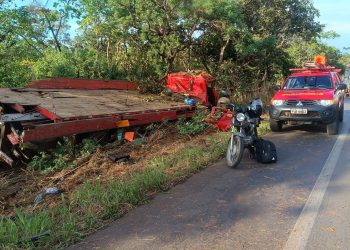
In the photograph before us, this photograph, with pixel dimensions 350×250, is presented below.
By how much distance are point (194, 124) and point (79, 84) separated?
371 cm

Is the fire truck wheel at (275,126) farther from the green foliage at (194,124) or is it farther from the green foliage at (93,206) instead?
the green foliage at (93,206)

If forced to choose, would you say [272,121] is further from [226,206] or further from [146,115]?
[226,206]

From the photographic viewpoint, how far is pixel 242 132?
25.4 ft

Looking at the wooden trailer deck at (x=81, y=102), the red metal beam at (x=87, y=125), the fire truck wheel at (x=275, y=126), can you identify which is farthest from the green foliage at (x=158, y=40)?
the fire truck wheel at (x=275, y=126)

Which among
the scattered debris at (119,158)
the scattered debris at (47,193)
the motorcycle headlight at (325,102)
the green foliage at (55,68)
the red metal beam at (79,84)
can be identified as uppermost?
the green foliage at (55,68)

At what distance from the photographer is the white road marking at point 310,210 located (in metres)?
4.19

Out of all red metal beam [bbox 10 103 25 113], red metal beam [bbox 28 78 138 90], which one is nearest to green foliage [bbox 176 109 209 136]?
red metal beam [bbox 28 78 138 90]

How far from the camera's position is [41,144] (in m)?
7.85

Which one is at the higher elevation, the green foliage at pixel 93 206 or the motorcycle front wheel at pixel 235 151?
the motorcycle front wheel at pixel 235 151

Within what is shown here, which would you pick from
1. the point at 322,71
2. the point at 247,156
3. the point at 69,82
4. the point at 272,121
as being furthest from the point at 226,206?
the point at 322,71

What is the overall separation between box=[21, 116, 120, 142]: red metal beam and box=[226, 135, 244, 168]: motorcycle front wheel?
2.86 m

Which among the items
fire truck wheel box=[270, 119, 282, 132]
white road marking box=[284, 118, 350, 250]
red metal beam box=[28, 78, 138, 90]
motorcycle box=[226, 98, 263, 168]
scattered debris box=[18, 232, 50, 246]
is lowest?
white road marking box=[284, 118, 350, 250]

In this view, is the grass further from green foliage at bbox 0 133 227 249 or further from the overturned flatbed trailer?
the overturned flatbed trailer

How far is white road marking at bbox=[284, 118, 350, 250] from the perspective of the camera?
13.7 feet
